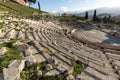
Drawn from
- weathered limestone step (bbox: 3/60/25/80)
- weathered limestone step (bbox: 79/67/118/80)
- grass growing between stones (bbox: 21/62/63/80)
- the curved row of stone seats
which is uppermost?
weathered limestone step (bbox: 3/60/25/80)

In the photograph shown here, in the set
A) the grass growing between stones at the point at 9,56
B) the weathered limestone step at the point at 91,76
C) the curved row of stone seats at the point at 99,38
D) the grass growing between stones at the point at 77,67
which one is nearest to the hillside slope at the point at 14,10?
the curved row of stone seats at the point at 99,38

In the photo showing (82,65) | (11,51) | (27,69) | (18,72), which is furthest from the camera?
(11,51)

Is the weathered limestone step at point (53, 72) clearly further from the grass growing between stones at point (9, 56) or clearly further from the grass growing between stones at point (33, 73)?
the grass growing between stones at point (9, 56)

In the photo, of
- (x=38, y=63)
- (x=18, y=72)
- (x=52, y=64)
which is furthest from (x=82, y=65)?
(x=18, y=72)

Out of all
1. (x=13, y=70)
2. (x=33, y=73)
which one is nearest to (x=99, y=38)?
(x=33, y=73)

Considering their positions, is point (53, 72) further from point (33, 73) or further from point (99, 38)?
point (99, 38)

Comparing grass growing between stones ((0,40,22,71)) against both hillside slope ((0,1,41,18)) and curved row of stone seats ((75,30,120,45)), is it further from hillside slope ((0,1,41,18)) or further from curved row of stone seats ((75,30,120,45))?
hillside slope ((0,1,41,18))

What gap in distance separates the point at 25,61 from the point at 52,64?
1033 mm

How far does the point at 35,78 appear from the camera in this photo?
577cm

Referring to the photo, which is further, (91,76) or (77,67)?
(77,67)

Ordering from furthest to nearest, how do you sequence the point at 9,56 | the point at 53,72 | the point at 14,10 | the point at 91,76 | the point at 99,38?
the point at 14,10 < the point at 99,38 < the point at 9,56 < the point at 91,76 < the point at 53,72

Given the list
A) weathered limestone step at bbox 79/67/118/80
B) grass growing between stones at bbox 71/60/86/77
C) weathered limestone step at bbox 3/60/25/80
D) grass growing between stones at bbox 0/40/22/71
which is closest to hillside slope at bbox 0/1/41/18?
grass growing between stones at bbox 0/40/22/71

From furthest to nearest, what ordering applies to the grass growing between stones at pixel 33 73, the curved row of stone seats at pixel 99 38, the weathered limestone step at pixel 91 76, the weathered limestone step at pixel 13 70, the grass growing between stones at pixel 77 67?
the curved row of stone seats at pixel 99 38, the grass growing between stones at pixel 77 67, the weathered limestone step at pixel 91 76, the grass growing between stones at pixel 33 73, the weathered limestone step at pixel 13 70

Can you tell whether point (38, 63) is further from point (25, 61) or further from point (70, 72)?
point (70, 72)
